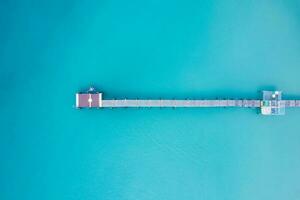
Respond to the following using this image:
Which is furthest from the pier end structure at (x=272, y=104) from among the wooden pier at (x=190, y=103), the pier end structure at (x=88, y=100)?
the pier end structure at (x=88, y=100)

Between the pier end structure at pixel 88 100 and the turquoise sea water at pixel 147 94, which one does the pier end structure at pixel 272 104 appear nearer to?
the turquoise sea water at pixel 147 94

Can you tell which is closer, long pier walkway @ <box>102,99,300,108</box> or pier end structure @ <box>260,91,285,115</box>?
long pier walkway @ <box>102,99,300,108</box>

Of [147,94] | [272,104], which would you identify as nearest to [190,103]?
[147,94]

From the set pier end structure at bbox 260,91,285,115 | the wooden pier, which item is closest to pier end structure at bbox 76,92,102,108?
the wooden pier

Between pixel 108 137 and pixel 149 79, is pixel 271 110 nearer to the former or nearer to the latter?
pixel 149 79

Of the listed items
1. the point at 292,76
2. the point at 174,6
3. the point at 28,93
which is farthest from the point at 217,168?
the point at 28,93

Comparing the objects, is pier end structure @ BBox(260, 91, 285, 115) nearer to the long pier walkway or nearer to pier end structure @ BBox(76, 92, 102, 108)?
the long pier walkway

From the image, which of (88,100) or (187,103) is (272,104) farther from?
(88,100)

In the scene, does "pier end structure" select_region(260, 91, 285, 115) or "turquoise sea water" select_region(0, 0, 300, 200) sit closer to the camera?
"turquoise sea water" select_region(0, 0, 300, 200)
